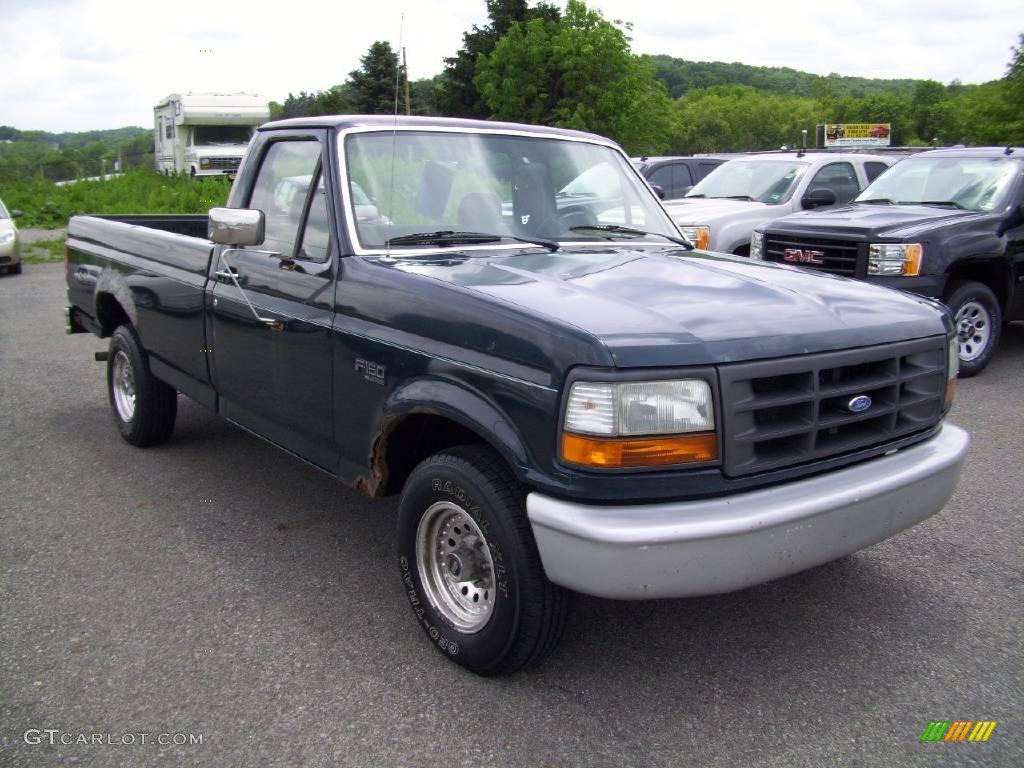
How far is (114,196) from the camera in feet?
77.3

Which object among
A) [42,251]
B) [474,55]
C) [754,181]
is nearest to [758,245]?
[754,181]

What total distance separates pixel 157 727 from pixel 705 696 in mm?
1787

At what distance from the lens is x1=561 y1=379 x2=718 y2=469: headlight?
8.54ft

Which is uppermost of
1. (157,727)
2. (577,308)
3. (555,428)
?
(577,308)

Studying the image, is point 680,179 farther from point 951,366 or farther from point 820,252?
point 951,366

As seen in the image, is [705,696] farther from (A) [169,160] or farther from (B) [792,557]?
(A) [169,160]

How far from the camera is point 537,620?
2.85 meters

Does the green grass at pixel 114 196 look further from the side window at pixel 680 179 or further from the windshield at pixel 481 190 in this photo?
the windshield at pixel 481 190

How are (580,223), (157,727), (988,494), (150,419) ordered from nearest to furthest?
(157,727), (580,223), (988,494), (150,419)

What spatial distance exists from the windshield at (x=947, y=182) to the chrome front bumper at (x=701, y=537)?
6335mm

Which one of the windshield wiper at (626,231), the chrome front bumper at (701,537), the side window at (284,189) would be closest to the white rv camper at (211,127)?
the side window at (284,189)

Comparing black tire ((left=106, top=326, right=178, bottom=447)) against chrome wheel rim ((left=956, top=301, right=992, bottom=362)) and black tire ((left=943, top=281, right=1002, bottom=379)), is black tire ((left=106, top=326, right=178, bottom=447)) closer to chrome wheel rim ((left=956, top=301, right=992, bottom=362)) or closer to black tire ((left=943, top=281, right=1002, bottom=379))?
black tire ((left=943, top=281, right=1002, bottom=379))

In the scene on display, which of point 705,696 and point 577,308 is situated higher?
point 577,308

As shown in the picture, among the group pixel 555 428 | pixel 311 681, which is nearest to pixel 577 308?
pixel 555 428
